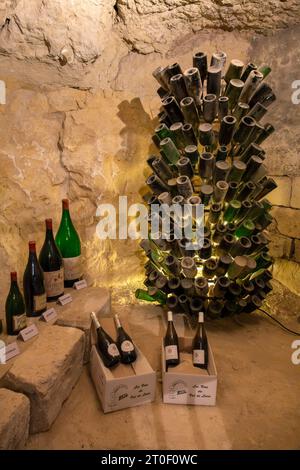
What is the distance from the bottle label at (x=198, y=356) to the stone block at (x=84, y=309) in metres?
0.50

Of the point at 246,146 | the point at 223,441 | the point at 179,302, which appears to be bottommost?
the point at 223,441

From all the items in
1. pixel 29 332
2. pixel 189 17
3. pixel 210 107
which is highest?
pixel 189 17

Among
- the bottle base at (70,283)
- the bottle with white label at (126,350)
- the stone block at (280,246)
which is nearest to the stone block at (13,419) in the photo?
the bottle with white label at (126,350)

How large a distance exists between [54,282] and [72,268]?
0.63 ft

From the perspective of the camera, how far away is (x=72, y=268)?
6.41 ft

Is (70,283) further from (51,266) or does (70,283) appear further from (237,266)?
(237,266)

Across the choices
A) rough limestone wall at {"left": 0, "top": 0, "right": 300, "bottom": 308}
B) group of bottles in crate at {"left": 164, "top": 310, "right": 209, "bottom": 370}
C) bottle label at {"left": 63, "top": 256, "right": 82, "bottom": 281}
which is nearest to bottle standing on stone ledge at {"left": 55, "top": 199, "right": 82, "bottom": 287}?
bottle label at {"left": 63, "top": 256, "right": 82, "bottom": 281}

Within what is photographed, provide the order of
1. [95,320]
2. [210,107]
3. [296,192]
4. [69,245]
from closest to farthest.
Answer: [95,320], [210,107], [69,245], [296,192]

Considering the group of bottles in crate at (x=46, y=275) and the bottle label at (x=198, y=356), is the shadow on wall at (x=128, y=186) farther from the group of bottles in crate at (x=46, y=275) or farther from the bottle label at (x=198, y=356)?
the bottle label at (x=198, y=356)

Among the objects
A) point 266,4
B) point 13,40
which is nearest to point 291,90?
point 266,4

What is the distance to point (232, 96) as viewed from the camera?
177 centimetres

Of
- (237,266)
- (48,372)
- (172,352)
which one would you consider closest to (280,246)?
(237,266)

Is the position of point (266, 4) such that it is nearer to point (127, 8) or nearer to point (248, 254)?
point (127, 8)

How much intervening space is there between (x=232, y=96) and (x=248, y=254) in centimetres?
82
